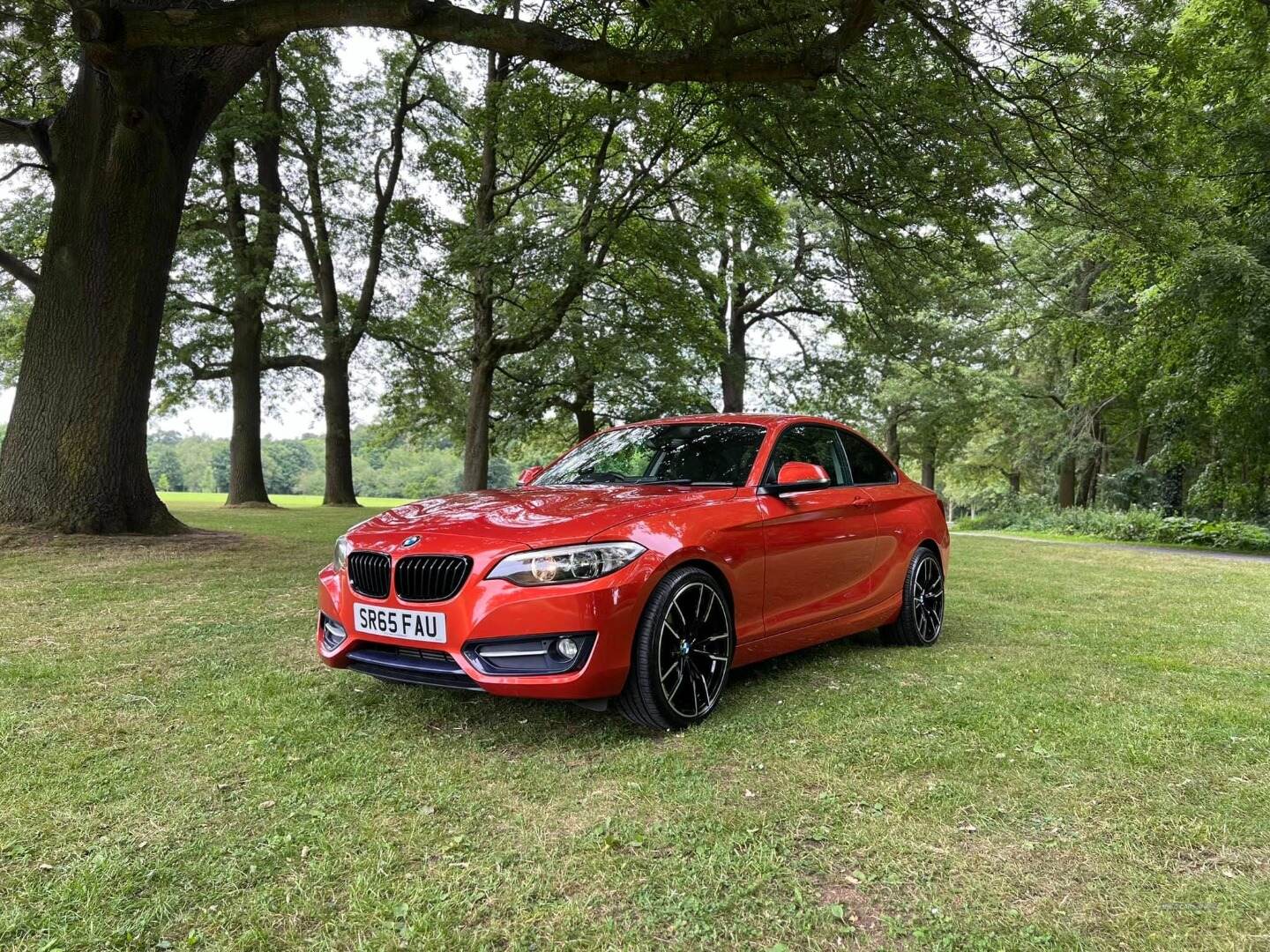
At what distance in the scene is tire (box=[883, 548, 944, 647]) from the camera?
208 inches

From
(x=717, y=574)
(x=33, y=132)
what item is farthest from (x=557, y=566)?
(x=33, y=132)

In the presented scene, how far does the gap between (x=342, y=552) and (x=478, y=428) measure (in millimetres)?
13693

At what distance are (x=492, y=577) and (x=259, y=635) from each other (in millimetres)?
2781

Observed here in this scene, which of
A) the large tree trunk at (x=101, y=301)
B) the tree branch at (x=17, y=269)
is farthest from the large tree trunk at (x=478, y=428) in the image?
the large tree trunk at (x=101, y=301)

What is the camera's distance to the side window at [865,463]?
5.23 m

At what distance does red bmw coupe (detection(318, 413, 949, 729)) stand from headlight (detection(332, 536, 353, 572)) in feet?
0.05

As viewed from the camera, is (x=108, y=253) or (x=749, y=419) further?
(x=108, y=253)

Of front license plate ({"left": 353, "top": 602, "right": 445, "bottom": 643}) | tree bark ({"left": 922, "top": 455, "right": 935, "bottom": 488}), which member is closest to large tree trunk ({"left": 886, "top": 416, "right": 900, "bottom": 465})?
tree bark ({"left": 922, "top": 455, "right": 935, "bottom": 488})

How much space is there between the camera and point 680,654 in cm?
346

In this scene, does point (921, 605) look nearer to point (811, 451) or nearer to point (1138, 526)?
point (811, 451)

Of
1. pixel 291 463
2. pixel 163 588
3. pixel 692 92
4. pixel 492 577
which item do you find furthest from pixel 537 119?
pixel 291 463

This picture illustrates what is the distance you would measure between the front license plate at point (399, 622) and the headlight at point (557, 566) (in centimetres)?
33

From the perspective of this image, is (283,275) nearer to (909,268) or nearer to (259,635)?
(909,268)

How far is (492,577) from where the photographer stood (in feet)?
10.5
